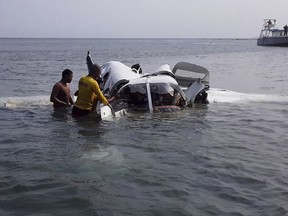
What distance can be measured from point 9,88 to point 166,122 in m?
10.9

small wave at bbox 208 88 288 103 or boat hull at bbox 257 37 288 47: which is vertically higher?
boat hull at bbox 257 37 288 47

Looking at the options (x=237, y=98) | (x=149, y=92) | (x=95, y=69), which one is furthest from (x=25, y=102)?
(x=237, y=98)

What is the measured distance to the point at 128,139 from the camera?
9.20m

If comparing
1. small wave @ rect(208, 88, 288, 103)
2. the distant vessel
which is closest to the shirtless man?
small wave @ rect(208, 88, 288, 103)

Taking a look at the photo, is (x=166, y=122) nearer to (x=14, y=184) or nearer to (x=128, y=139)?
(x=128, y=139)

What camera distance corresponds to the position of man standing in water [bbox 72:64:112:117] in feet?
33.7

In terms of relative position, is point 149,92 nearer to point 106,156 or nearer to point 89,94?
point 89,94

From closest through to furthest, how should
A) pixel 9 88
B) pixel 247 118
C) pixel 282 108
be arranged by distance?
pixel 247 118, pixel 282 108, pixel 9 88

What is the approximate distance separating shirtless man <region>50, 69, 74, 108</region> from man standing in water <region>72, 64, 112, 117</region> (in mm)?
959

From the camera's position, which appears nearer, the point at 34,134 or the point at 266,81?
the point at 34,134

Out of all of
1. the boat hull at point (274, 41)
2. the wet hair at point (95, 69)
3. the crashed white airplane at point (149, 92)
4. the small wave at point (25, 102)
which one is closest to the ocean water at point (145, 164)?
the crashed white airplane at point (149, 92)

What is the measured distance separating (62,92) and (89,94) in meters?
1.50

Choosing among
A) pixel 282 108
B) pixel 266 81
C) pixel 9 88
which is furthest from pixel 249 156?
pixel 266 81

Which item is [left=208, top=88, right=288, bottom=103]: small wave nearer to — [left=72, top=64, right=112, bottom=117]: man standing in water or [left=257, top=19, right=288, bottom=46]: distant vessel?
[left=72, top=64, right=112, bottom=117]: man standing in water
